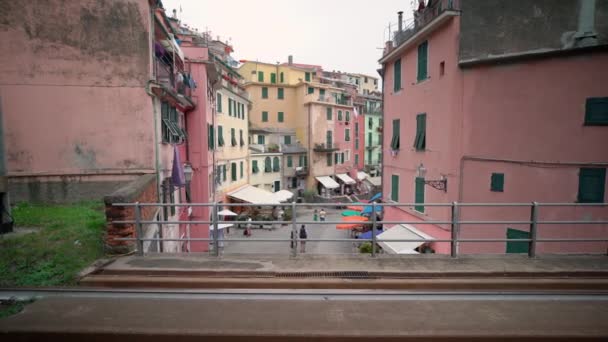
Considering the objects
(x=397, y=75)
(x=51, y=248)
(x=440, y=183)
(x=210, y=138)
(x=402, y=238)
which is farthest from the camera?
(x=210, y=138)

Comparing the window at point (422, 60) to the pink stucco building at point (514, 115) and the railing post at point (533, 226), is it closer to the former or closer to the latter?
the pink stucco building at point (514, 115)

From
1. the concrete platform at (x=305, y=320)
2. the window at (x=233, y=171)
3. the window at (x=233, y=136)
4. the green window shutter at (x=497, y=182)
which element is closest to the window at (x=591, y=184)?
the green window shutter at (x=497, y=182)

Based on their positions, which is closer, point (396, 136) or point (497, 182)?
point (497, 182)

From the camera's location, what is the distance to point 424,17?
15.0 metres

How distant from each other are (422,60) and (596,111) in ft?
22.4

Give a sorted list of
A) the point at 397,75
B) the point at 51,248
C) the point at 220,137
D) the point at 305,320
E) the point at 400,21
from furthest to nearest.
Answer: the point at 220,137 → the point at 397,75 → the point at 400,21 → the point at 51,248 → the point at 305,320

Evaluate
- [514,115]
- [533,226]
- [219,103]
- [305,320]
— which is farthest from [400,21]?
[305,320]

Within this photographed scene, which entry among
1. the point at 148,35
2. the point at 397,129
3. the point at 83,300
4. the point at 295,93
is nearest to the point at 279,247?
the point at 397,129

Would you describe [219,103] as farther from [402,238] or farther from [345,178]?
[345,178]

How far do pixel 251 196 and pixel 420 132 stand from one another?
18555mm

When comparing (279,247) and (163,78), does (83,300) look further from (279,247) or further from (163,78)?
(279,247)

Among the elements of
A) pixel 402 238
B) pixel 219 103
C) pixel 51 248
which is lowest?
pixel 402 238

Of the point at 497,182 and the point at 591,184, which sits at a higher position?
the point at 591,184

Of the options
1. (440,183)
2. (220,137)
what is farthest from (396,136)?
(220,137)
